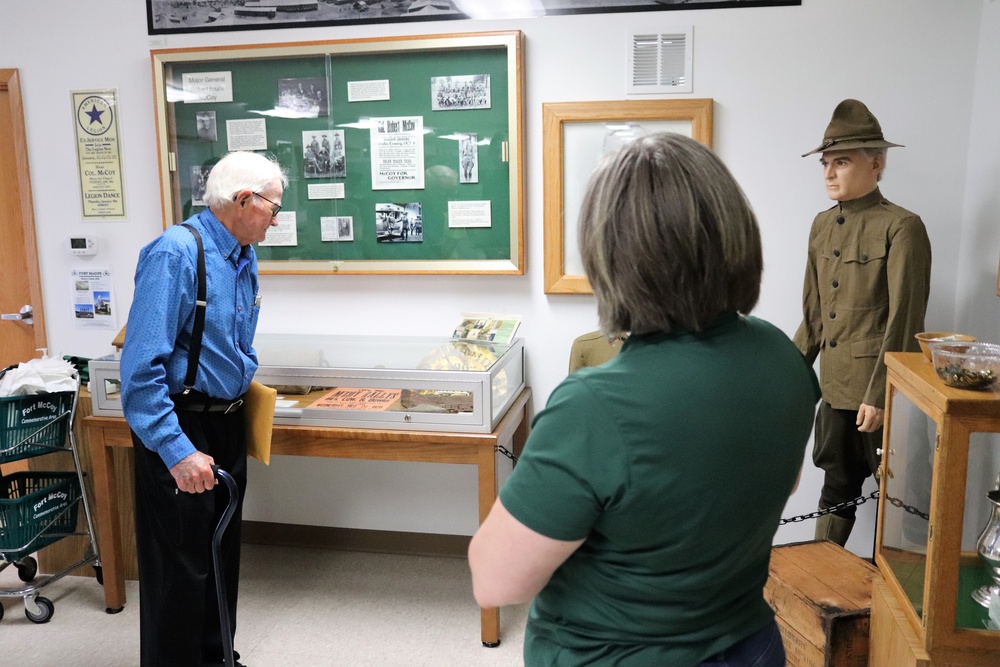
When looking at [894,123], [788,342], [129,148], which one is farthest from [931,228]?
[129,148]

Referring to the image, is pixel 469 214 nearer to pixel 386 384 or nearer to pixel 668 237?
pixel 386 384

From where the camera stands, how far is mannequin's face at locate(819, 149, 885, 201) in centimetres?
252

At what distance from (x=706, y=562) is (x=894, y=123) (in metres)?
2.47

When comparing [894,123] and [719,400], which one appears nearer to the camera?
[719,400]

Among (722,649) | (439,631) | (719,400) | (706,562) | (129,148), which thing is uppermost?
(129,148)

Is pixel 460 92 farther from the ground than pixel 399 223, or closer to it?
farther from the ground

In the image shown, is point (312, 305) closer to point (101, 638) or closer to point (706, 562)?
point (101, 638)

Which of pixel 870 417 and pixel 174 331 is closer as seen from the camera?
pixel 174 331

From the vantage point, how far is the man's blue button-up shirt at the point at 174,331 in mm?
2066

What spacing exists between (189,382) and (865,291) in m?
2.15

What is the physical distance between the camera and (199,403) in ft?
7.36

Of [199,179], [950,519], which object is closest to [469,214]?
[199,179]

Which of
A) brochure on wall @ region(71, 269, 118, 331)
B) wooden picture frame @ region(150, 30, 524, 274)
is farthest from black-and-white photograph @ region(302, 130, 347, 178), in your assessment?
brochure on wall @ region(71, 269, 118, 331)

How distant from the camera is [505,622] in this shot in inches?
113
